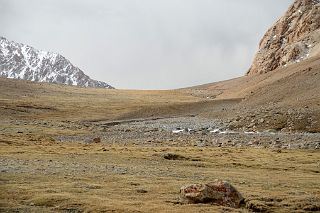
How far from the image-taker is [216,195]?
74.9 ft

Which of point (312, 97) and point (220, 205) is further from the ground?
point (312, 97)

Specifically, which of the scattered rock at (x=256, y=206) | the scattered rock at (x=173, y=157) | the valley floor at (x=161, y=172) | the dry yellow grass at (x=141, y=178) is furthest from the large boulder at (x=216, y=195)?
the scattered rock at (x=173, y=157)

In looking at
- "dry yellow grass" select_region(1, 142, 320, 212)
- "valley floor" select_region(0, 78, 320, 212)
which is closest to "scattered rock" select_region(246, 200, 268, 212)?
"valley floor" select_region(0, 78, 320, 212)

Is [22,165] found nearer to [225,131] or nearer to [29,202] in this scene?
[29,202]

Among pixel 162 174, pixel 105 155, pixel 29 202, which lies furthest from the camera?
pixel 105 155

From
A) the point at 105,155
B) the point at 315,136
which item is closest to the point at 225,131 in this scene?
the point at 315,136

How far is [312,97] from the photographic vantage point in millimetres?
86188

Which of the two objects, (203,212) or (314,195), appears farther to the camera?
(314,195)

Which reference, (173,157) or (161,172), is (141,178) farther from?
(173,157)

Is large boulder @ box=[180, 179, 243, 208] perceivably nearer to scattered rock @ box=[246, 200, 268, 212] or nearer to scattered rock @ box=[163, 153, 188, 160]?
scattered rock @ box=[246, 200, 268, 212]

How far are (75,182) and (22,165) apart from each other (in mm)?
8358

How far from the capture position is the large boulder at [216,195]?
2278 centimetres

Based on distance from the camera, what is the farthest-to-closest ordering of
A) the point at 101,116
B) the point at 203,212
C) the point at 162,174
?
the point at 101,116, the point at 162,174, the point at 203,212

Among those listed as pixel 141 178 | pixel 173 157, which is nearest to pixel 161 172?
pixel 141 178
